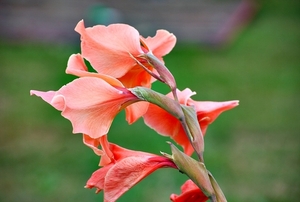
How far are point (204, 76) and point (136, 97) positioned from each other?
4427mm

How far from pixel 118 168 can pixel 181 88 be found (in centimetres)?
406

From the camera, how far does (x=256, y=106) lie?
457 centimetres

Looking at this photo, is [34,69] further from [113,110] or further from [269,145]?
[113,110]

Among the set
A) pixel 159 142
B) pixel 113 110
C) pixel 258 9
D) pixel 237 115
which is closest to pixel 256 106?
pixel 237 115

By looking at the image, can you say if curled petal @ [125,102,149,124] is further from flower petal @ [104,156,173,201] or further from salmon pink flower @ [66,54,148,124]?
flower petal @ [104,156,173,201]

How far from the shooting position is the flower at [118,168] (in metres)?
0.71

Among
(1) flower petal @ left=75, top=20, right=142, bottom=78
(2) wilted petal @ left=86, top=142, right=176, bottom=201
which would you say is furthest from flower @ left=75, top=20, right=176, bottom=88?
(2) wilted petal @ left=86, top=142, right=176, bottom=201

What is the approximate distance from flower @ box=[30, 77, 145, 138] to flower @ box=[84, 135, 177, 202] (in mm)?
22

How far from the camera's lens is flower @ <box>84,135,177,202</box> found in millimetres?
706

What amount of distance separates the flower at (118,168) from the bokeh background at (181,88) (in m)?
1.89

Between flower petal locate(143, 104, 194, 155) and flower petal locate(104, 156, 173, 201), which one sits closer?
flower petal locate(104, 156, 173, 201)

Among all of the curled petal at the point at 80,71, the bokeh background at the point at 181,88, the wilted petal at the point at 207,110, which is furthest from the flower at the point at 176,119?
the bokeh background at the point at 181,88

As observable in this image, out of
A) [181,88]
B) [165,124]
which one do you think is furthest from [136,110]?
[181,88]

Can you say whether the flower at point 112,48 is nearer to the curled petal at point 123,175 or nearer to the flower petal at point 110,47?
the flower petal at point 110,47
